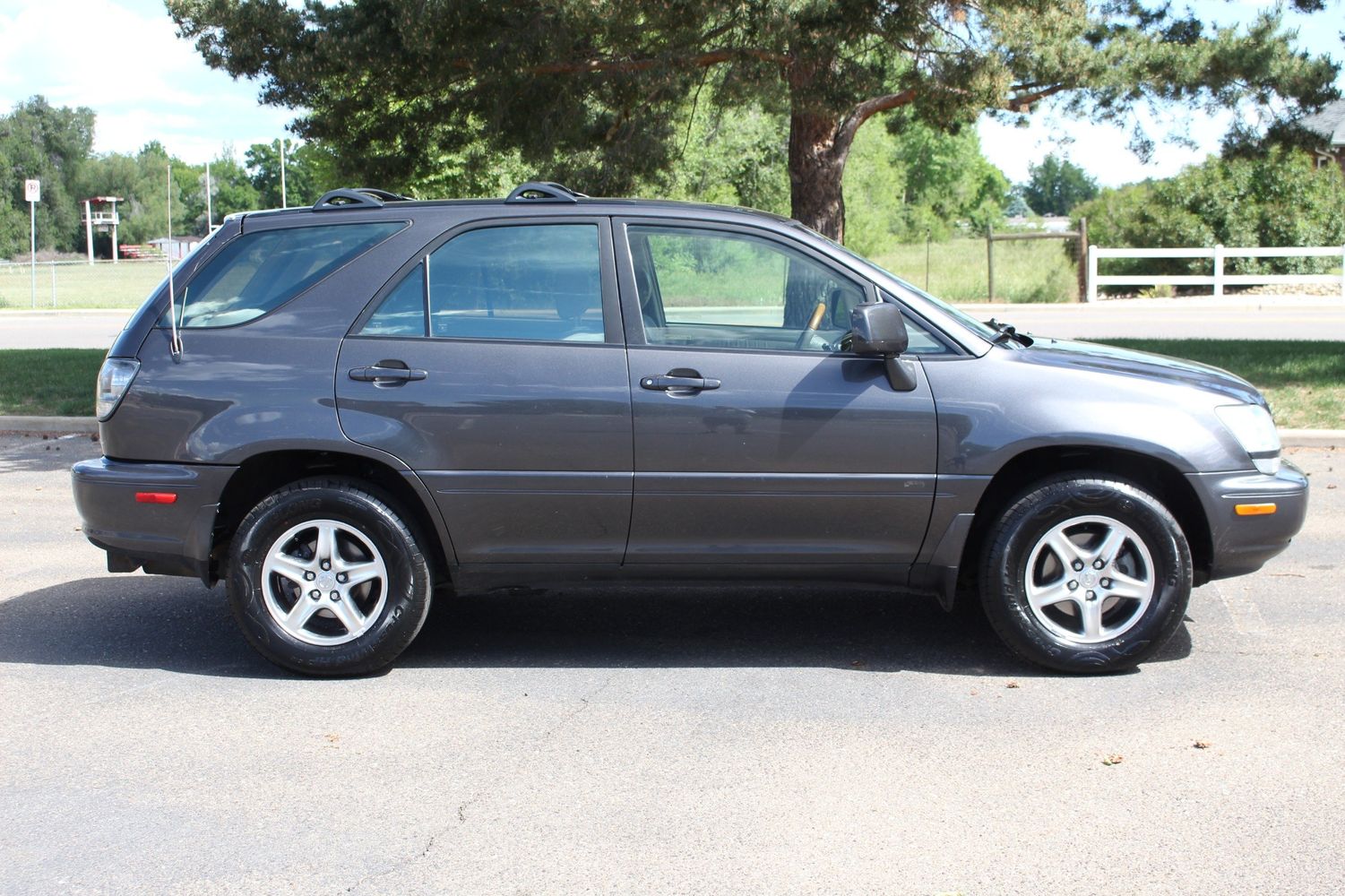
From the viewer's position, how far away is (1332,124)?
23219 millimetres

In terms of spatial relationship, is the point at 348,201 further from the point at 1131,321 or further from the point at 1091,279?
the point at 1091,279

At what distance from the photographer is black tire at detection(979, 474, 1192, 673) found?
5168 millimetres

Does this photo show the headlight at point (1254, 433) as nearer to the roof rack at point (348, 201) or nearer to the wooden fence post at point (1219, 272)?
the roof rack at point (348, 201)

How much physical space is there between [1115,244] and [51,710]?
33631 mm

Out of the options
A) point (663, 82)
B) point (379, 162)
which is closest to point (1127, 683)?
point (663, 82)

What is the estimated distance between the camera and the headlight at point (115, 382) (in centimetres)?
532

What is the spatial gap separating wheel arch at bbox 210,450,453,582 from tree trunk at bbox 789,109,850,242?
9669mm

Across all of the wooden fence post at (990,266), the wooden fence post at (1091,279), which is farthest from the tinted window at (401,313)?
the wooden fence post at (1091,279)

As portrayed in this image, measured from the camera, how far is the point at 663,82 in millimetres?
13070

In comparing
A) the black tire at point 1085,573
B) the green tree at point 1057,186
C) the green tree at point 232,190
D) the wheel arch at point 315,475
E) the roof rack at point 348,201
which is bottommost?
the black tire at point 1085,573

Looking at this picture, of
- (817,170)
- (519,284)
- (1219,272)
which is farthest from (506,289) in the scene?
(1219,272)

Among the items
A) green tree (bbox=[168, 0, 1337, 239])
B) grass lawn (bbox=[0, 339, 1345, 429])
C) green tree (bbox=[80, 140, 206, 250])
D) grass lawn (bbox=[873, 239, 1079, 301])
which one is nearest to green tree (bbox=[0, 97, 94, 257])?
green tree (bbox=[80, 140, 206, 250])

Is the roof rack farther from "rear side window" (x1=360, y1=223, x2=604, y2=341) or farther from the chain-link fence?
the chain-link fence

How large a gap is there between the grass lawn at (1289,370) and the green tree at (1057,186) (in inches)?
5140
